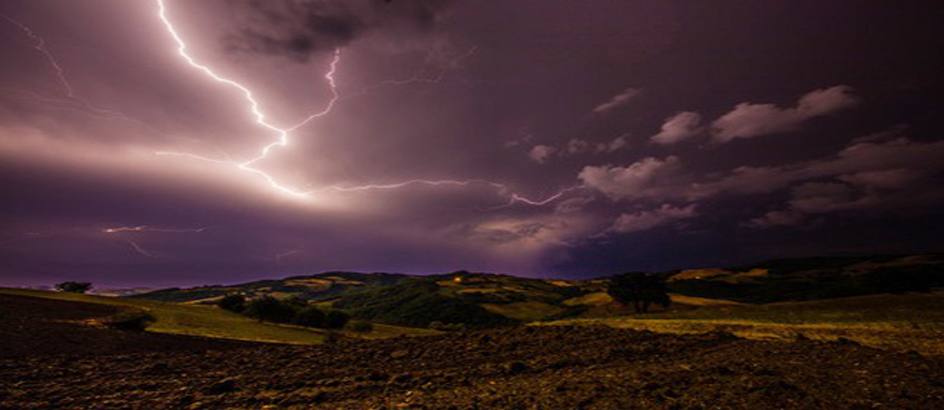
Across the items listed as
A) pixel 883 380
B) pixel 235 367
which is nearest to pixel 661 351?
pixel 883 380

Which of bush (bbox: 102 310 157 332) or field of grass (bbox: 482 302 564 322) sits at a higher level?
bush (bbox: 102 310 157 332)

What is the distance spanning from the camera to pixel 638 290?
61.5m

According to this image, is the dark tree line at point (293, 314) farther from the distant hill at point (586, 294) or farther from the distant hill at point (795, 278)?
the distant hill at point (795, 278)

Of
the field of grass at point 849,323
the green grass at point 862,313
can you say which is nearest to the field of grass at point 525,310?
the green grass at point 862,313

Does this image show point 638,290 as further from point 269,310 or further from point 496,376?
point 269,310

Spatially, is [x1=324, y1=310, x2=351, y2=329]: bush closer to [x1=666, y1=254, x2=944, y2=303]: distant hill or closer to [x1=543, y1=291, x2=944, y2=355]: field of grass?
[x1=543, y1=291, x2=944, y2=355]: field of grass

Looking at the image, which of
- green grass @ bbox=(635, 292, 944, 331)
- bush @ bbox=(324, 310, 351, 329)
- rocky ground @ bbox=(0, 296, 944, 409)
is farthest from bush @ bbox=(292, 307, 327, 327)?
green grass @ bbox=(635, 292, 944, 331)

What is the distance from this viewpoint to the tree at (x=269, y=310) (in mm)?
53594

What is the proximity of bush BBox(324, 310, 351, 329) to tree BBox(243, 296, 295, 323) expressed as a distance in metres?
5.73

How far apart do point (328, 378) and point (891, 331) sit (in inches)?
1200

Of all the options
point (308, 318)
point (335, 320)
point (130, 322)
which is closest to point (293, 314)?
point (308, 318)

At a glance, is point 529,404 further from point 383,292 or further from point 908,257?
point 908,257

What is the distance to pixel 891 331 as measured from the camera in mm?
20984

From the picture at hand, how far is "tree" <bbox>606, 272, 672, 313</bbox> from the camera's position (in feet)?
199
